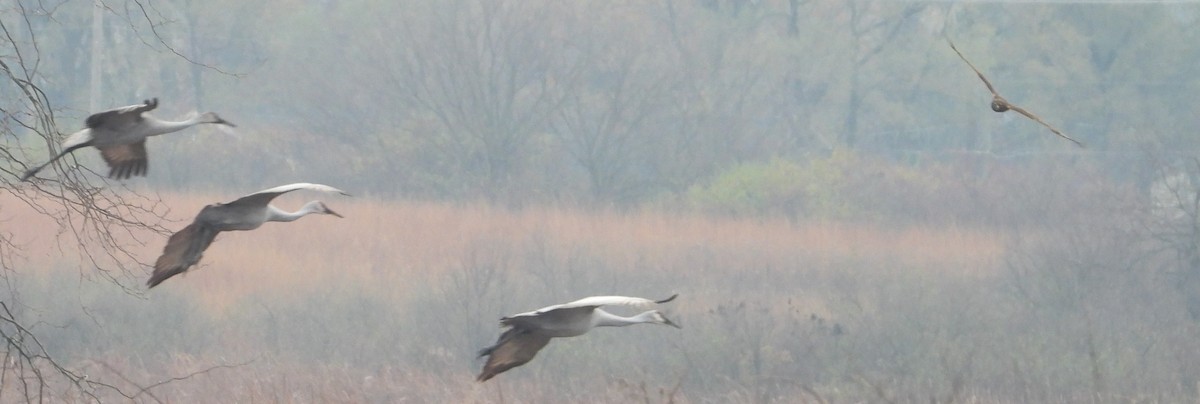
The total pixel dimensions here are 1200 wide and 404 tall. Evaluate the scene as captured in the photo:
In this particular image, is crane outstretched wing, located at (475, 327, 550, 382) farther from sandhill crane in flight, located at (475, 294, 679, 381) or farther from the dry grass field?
the dry grass field

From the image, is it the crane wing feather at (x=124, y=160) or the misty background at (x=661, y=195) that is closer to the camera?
the crane wing feather at (x=124, y=160)

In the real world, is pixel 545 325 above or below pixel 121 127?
below

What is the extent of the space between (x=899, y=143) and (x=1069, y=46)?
4.06 meters

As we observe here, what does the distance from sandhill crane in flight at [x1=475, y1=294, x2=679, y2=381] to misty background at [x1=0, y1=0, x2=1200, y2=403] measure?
1034 cm

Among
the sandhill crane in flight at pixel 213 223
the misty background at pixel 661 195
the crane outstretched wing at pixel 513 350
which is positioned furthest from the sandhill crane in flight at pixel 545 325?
the misty background at pixel 661 195

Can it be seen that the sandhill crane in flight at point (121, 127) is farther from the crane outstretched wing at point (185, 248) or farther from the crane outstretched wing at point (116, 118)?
the crane outstretched wing at point (185, 248)

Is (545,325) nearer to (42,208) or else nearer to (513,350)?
(513,350)

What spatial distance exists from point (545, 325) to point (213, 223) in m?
1.13

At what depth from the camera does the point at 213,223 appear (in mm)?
5039

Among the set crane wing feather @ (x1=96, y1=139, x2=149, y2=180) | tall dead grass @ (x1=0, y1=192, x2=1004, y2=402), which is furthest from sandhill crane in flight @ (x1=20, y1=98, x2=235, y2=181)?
tall dead grass @ (x1=0, y1=192, x2=1004, y2=402)

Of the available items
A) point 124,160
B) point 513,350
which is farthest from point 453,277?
point 513,350

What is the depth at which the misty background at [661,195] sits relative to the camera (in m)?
20.2

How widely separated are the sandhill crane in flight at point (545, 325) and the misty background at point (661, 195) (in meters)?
10.3

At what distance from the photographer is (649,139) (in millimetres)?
32781
